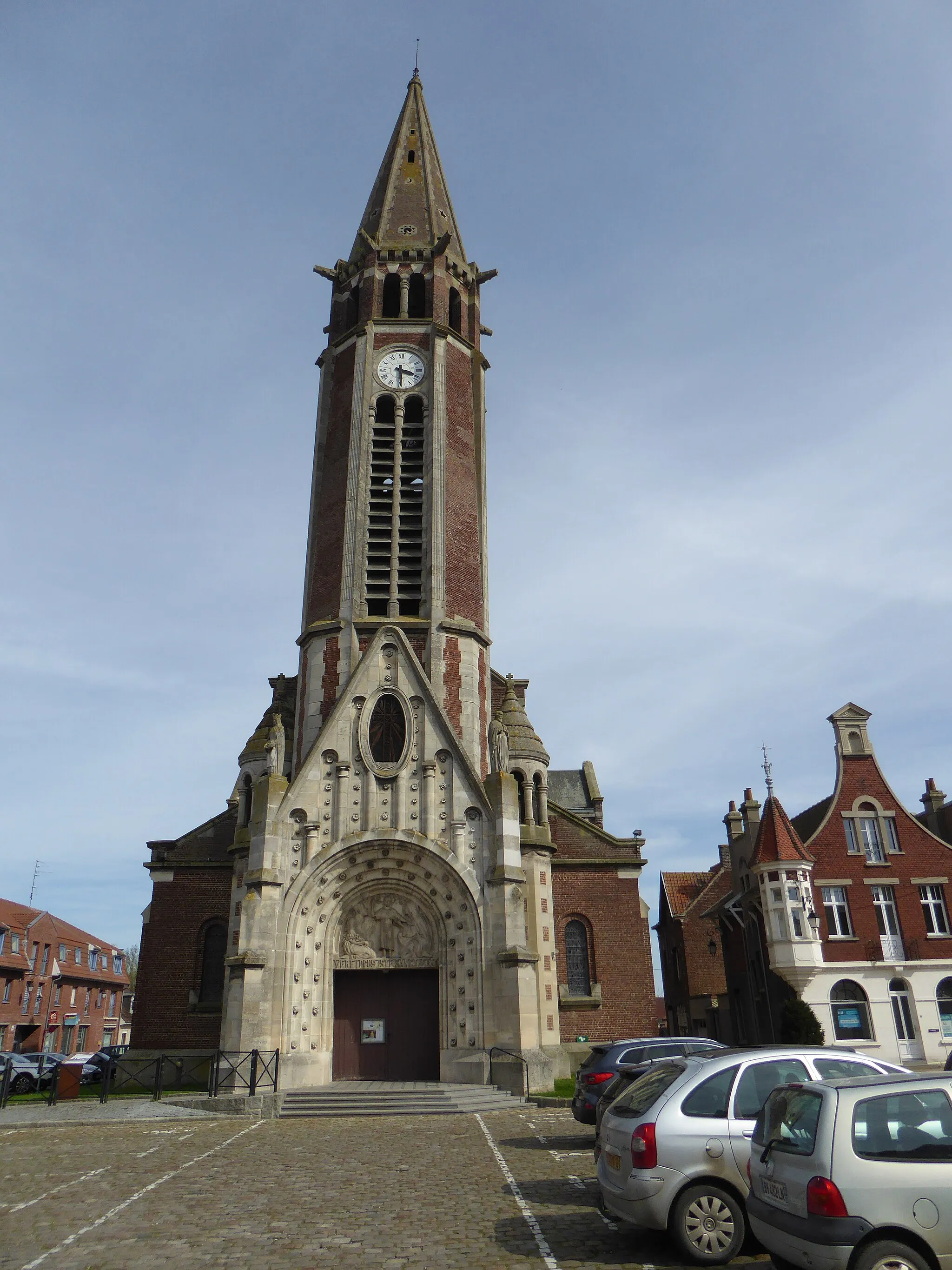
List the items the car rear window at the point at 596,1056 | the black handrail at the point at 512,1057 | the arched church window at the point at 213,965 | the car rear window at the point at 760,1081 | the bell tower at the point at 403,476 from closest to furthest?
the car rear window at the point at 760,1081
the car rear window at the point at 596,1056
the black handrail at the point at 512,1057
the arched church window at the point at 213,965
the bell tower at the point at 403,476

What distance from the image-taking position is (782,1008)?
2930 centimetres

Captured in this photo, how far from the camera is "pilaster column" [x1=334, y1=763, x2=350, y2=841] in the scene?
2553 cm

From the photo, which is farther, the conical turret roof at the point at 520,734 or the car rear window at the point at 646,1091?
the conical turret roof at the point at 520,734

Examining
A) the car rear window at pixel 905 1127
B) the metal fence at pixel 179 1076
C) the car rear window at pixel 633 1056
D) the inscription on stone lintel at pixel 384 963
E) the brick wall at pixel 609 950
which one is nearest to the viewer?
the car rear window at pixel 905 1127

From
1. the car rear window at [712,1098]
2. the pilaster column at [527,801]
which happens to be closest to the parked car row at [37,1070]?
the pilaster column at [527,801]

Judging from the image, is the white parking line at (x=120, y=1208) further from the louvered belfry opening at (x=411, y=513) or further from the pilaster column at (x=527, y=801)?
the louvered belfry opening at (x=411, y=513)

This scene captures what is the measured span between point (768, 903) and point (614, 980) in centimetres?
592

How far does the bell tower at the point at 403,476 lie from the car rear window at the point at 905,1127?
2199cm

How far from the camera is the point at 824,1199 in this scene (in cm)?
654

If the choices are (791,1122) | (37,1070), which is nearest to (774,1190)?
(791,1122)

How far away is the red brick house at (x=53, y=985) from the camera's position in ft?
168

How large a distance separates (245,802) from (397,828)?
6.29m

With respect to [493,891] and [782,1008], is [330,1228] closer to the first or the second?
[493,891]

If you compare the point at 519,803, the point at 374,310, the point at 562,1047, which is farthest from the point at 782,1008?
the point at 374,310
